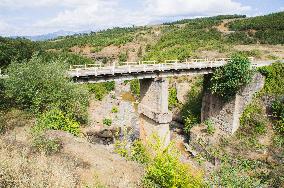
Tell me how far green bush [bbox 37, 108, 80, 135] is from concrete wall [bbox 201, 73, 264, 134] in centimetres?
2205

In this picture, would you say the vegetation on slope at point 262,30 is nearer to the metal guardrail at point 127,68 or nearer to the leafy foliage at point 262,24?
the leafy foliage at point 262,24

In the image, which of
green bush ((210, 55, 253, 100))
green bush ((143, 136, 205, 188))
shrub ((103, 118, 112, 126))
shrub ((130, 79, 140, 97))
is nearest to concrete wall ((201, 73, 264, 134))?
green bush ((210, 55, 253, 100))

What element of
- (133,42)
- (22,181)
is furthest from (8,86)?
(133,42)

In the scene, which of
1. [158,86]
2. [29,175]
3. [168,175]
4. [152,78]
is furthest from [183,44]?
[29,175]

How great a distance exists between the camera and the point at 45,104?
3148 cm

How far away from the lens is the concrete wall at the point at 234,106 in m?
44.1

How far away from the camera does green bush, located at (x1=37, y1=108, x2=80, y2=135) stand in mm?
28420

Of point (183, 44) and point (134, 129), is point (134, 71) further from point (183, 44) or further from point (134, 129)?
point (183, 44)

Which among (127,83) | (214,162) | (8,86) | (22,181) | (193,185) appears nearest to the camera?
(22,181)

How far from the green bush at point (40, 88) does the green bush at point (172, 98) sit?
28272mm

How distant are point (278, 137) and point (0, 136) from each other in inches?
1242

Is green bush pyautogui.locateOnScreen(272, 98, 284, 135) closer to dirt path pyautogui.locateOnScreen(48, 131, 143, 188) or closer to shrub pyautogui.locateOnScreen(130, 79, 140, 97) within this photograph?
dirt path pyautogui.locateOnScreen(48, 131, 143, 188)

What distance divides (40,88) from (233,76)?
24.1m

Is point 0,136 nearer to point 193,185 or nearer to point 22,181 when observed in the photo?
point 22,181
